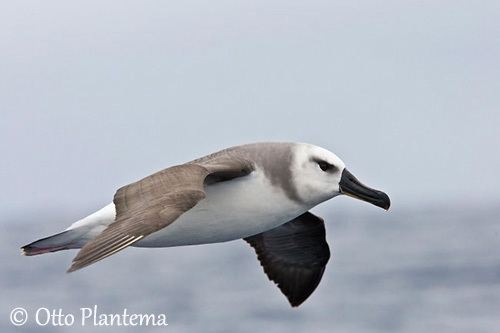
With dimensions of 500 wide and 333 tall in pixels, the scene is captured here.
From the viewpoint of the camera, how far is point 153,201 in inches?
422

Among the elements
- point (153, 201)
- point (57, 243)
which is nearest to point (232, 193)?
point (153, 201)

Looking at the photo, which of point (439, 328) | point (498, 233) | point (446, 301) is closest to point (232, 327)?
point (439, 328)

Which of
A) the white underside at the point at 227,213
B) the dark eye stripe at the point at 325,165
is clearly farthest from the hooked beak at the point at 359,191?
the white underside at the point at 227,213

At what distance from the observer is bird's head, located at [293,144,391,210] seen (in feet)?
39.8

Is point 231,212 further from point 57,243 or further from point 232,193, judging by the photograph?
point 57,243

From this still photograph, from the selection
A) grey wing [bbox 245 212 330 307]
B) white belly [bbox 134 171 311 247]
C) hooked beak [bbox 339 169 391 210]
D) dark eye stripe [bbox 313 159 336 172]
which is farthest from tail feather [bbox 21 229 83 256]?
grey wing [bbox 245 212 330 307]

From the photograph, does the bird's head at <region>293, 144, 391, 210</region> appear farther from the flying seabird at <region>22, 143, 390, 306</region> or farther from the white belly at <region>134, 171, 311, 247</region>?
the white belly at <region>134, 171, 311, 247</region>

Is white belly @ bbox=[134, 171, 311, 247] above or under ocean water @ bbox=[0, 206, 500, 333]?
under

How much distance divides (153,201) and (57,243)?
1.58 metres

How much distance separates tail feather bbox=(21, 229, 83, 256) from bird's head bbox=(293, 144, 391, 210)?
2.37 m

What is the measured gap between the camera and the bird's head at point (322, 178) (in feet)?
39.8

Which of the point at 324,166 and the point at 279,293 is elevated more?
the point at 279,293

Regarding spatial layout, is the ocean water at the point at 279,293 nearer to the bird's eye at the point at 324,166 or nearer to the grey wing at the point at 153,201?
the bird's eye at the point at 324,166

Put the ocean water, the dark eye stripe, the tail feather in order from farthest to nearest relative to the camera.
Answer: the ocean water, the dark eye stripe, the tail feather
